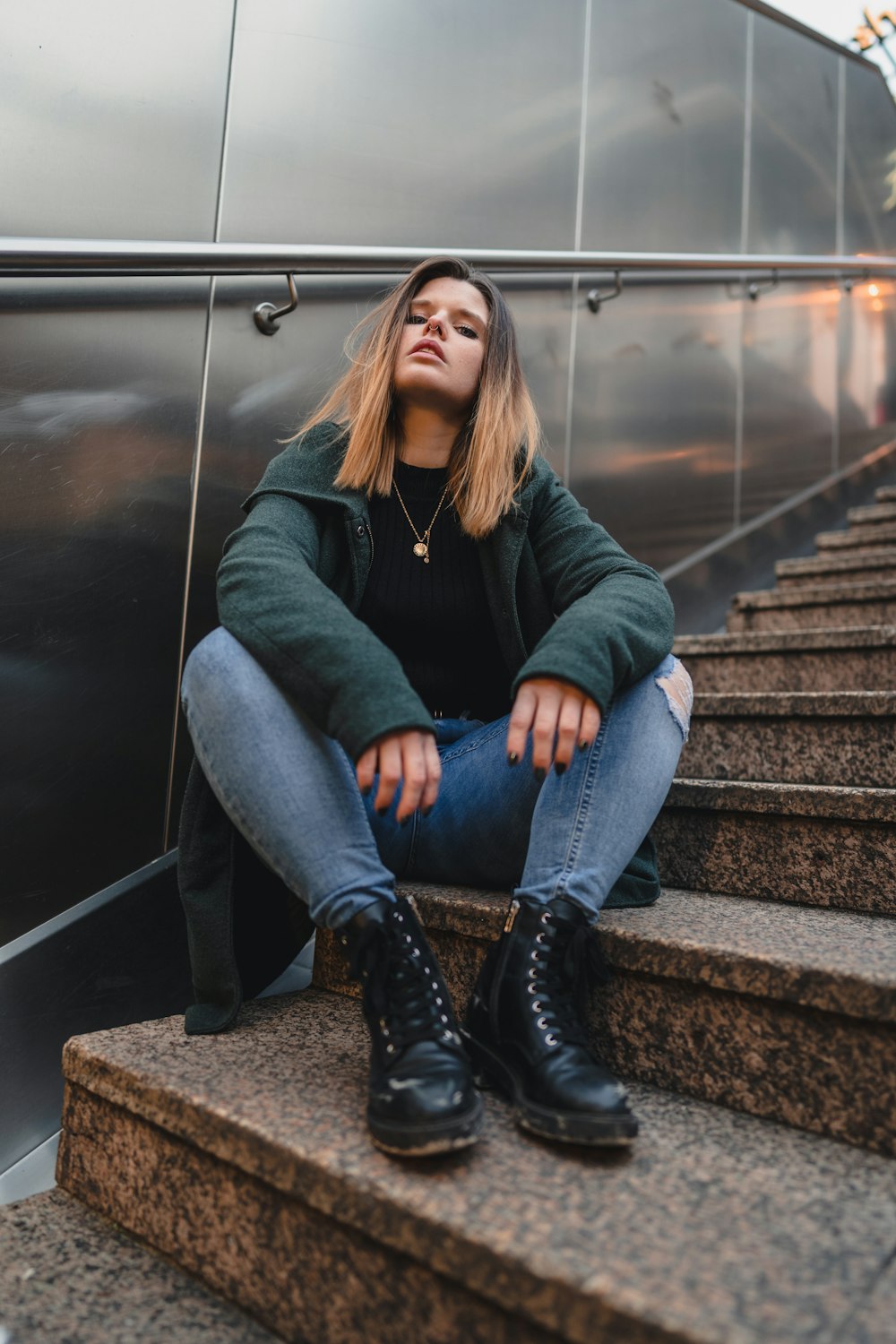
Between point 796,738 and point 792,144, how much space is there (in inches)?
136

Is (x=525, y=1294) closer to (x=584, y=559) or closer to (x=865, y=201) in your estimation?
(x=584, y=559)

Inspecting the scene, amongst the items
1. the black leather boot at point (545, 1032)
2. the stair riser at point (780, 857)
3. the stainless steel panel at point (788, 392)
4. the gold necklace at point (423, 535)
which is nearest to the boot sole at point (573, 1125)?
the black leather boot at point (545, 1032)

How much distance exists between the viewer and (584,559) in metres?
1.45

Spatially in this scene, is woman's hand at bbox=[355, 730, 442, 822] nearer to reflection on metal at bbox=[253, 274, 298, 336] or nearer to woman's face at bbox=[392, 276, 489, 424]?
woman's face at bbox=[392, 276, 489, 424]

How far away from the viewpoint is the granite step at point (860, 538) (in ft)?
10.8

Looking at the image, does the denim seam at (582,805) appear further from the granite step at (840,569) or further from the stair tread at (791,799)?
the granite step at (840,569)

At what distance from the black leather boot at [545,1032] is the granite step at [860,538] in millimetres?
2549

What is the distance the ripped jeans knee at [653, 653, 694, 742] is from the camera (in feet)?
4.08

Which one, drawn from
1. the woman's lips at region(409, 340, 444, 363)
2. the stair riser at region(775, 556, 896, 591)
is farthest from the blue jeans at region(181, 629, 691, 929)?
the stair riser at region(775, 556, 896, 591)

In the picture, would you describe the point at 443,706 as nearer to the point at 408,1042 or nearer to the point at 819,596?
the point at 408,1042

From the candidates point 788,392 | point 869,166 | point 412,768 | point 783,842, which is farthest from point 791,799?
point 869,166

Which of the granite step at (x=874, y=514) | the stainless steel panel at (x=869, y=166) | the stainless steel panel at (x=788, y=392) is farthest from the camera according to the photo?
the stainless steel panel at (x=869, y=166)

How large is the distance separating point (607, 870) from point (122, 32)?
5.40 ft

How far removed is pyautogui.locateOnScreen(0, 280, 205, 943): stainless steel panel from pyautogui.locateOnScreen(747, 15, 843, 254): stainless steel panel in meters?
2.97
